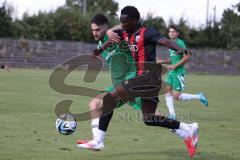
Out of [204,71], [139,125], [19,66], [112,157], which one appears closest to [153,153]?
[112,157]

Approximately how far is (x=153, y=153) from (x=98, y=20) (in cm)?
229

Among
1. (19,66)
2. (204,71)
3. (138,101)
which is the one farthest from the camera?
(204,71)

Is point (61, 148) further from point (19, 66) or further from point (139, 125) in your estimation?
point (19, 66)

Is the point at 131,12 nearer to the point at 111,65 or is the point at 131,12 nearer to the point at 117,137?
the point at 111,65

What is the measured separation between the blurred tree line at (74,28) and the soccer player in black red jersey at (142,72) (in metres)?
46.3

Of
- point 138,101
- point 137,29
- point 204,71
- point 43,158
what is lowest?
point 204,71

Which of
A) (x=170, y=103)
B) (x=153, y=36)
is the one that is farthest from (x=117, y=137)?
(x=170, y=103)

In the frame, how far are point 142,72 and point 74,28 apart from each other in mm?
50047

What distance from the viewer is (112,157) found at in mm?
8461

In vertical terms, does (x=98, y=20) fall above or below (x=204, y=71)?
above

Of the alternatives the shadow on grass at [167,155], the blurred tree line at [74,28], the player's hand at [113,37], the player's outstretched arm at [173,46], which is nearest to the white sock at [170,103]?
the shadow on grass at [167,155]

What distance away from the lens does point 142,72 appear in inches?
334

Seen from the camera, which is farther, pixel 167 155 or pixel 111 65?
pixel 111 65

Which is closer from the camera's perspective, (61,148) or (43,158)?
(43,158)
